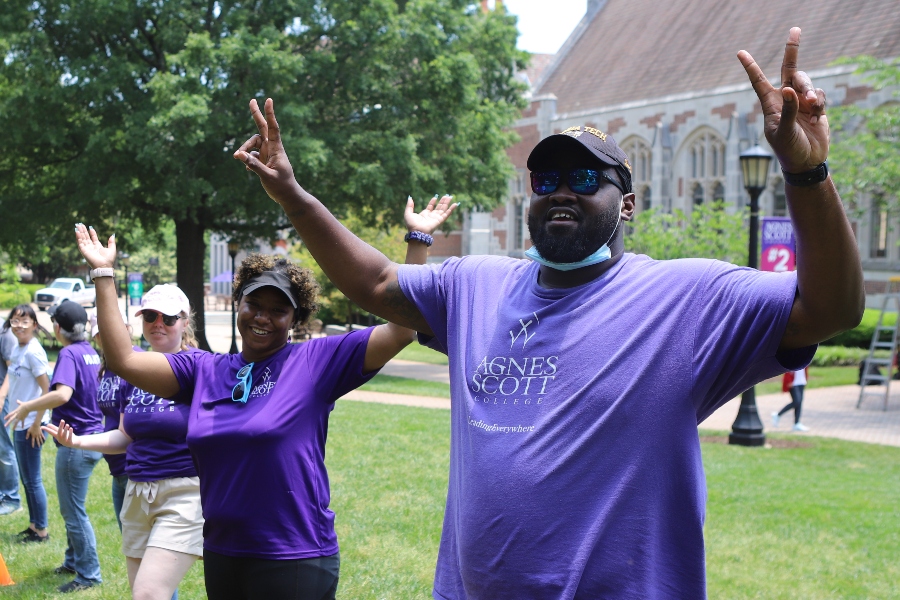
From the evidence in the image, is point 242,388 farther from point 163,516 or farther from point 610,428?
point 610,428

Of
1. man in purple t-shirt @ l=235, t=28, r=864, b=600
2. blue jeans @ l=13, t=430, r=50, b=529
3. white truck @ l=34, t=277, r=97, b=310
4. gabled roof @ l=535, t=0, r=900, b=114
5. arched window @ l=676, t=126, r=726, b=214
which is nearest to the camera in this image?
man in purple t-shirt @ l=235, t=28, r=864, b=600

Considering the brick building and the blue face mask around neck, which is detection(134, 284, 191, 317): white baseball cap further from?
the brick building

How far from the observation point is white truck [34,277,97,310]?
1914 inches

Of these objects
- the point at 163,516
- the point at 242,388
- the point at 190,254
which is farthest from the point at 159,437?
the point at 190,254

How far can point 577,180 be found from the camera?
259cm

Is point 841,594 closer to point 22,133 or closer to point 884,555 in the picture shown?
point 884,555

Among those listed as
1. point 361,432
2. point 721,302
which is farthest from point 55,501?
point 721,302

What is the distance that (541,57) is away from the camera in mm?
55000

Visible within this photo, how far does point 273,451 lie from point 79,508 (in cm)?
323

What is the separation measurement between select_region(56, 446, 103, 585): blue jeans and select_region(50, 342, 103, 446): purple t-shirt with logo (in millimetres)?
404

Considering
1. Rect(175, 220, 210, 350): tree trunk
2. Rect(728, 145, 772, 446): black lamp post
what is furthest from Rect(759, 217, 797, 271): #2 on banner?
Rect(175, 220, 210, 350): tree trunk

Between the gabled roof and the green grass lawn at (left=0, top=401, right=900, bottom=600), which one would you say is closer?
the green grass lawn at (left=0, top=401, right=900, bottom=600)

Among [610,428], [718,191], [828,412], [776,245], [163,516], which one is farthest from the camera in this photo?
[718,191]

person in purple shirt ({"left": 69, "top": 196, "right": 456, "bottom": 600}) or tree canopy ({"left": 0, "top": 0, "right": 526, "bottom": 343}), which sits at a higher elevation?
tree canopy ({"left": 0, "top": 0, "right": 526, "bottom": 343})
